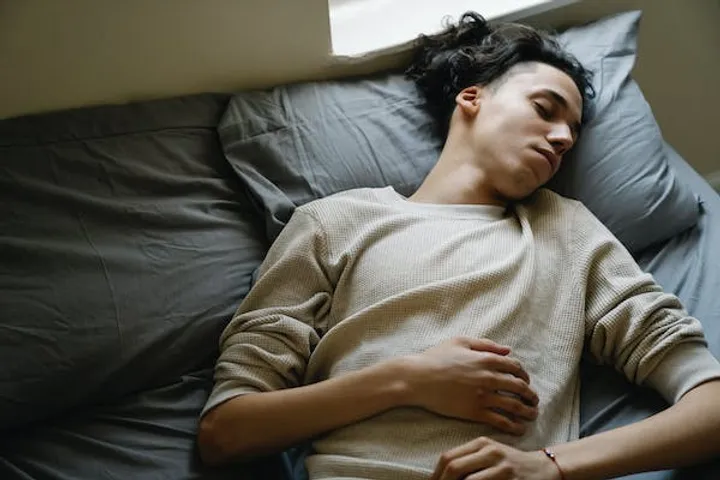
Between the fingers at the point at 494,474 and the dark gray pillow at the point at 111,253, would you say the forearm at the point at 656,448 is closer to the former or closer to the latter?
the fingers at the point at 494,474

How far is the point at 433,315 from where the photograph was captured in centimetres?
123

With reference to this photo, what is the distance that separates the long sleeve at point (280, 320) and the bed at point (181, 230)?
0.09 metres

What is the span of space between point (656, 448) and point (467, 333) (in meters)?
0.30

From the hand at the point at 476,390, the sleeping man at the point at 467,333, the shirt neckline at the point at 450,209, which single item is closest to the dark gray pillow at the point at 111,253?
the sleeping man at the point at 467,333

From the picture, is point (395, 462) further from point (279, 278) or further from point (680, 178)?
point (680, 178)

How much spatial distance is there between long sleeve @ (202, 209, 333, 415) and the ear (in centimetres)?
36

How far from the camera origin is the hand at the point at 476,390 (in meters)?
1.14

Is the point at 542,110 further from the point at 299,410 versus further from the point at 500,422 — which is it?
the point at 299,410

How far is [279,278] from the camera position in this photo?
1.25 metres

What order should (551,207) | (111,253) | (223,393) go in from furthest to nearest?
(551,207) < (111,253) < (223,393)

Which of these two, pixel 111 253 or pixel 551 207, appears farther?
pixel 551 207

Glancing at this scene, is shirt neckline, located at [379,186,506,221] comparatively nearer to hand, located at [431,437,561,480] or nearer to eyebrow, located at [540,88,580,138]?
eyebrow, located at [540,88,580,138]

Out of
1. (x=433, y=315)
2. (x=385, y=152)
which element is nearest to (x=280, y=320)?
(x=433, y=315)

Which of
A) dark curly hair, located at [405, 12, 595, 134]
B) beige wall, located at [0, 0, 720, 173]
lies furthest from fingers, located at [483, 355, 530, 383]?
beige wall, located at [0, 0, 720, 173]
